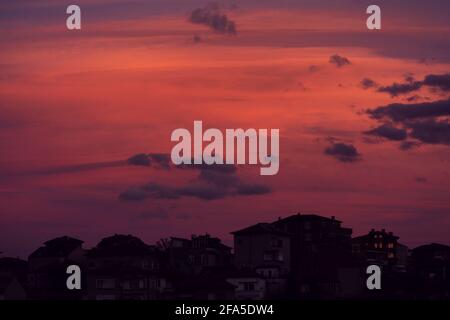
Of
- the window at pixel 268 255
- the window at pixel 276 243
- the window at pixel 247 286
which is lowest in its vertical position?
the window at pixel 247 286

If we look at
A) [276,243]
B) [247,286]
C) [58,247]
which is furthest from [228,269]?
[58,247]

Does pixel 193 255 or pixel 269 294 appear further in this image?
pixel 193 255

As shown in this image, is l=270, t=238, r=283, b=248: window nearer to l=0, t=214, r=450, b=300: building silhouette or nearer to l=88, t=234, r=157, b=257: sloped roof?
l=0, t=214, r=450, b=300: building silhouette

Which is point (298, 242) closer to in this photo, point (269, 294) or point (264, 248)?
point (264, 248)

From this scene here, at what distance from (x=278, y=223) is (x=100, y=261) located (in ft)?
114

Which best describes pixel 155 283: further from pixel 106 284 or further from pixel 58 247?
pixel 58 247

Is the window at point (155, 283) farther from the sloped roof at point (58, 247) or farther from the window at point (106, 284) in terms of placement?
the sloped roof at point (58, 247)

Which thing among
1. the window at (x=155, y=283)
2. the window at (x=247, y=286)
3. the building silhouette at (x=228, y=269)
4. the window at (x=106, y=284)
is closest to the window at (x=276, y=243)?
the building silhouette at (x=228, y=269)

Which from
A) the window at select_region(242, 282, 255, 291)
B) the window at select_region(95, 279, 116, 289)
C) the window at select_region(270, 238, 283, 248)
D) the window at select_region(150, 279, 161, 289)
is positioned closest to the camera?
the window at select_region(95, 279, 116, 289)

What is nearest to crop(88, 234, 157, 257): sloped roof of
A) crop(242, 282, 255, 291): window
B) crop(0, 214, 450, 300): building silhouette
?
crop(0, 214, 450, 300): building silhouette

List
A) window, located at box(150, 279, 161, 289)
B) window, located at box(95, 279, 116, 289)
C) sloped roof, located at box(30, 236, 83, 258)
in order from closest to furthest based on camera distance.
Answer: window, located at box(95, 279, 116, 289), window, located at box(150, 279, 161, 289), sloped roof, located at box(30, 236, 83, 258)
